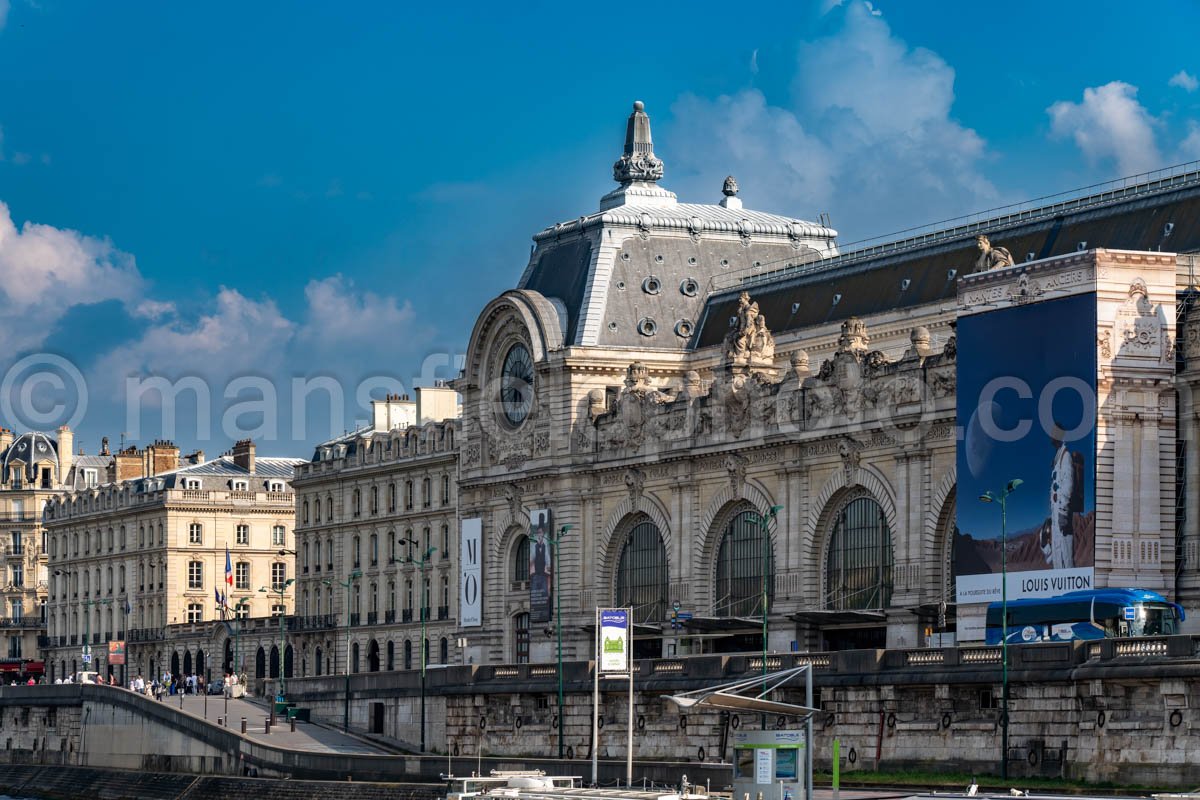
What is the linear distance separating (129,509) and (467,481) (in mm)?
50039

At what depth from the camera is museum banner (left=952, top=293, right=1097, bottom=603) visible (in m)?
87.2

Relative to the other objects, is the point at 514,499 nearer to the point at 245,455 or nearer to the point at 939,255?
the point at 939,255

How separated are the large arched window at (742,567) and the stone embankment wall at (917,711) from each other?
11.8 metres

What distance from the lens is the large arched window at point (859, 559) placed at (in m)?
101

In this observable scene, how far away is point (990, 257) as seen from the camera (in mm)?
96312

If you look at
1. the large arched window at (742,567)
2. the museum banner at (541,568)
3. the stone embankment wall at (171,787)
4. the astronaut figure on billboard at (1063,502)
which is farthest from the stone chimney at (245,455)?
the astronaut figure on billboard at (1063,502)

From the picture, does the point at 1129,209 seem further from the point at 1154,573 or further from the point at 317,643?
the point at 317,643

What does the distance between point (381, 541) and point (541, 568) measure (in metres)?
27.5

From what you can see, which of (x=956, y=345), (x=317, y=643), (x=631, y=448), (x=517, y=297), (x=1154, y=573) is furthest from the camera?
(x=317, y=643)

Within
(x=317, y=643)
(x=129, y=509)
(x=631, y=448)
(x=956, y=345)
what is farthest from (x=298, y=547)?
(x=956, y=345)

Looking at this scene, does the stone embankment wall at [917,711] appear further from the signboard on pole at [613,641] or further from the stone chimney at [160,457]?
the stone chimney at [160,457]

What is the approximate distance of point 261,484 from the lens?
567 ft

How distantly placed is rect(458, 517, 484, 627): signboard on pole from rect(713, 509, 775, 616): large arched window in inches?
752

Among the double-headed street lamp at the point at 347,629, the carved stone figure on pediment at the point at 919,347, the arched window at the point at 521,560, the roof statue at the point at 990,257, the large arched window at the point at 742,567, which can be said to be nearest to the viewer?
the roof statue at the point at 990,257
